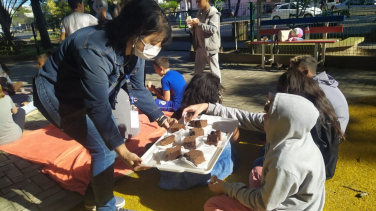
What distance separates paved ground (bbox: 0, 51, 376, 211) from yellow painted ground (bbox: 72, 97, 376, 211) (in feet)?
1.94

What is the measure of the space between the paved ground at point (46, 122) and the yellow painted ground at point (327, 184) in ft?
1.94

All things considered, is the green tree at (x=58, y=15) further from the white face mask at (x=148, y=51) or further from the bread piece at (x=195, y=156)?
the bread piece at (x=195, y=156)

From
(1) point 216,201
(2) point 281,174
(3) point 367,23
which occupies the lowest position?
(1) point 216,201

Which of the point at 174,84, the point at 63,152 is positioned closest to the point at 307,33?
A: the point at 174,84

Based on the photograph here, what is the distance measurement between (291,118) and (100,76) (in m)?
1.13

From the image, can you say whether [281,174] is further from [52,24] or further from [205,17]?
[52,24]

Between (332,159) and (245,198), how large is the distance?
3.96 feet

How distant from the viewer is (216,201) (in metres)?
2.21

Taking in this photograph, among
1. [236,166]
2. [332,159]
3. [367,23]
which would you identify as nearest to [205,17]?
[236,166]

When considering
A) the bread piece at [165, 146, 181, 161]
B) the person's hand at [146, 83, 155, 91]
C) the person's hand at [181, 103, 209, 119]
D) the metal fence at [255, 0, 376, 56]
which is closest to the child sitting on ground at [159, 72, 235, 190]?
the person's hand at [181, 103, 209, 119]

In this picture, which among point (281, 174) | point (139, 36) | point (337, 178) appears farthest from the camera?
point (337, 178)

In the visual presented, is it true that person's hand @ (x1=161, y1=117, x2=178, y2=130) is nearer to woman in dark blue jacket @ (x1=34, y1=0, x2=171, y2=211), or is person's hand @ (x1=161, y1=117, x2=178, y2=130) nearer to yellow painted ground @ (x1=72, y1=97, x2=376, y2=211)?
woman in dark blue jacket @ (x1=34, y1=0, x2=171, y2=211)

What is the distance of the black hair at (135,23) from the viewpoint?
1727 millimetres

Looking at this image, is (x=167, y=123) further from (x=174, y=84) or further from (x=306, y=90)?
(x=174, y=84)
